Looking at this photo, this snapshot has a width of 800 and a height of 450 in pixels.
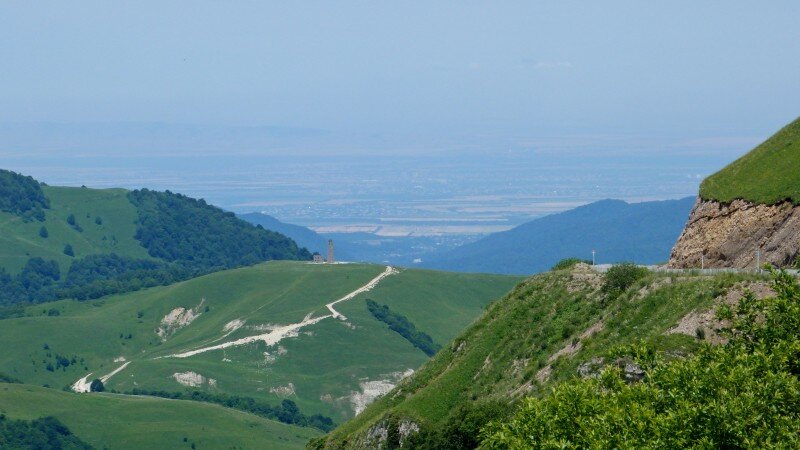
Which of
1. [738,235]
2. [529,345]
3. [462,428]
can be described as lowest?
[462,428]

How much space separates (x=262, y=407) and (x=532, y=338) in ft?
334

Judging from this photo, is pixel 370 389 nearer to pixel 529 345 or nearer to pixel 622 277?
pixel 529 345

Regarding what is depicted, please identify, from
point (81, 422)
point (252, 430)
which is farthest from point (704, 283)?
point (81, 422)

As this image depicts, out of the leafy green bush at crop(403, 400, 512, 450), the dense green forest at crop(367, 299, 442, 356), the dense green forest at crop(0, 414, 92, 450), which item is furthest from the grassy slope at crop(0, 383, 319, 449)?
the leafy green bush at crop(403, 400, 512, 450)

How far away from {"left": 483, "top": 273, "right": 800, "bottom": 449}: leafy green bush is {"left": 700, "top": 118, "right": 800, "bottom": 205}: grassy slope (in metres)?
15.2

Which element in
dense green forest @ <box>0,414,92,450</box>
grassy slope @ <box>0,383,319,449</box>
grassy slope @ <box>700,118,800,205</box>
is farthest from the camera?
dense green forest @ <box>0,414,92,450</box>

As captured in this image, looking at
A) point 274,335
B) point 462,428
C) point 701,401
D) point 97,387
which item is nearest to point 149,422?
point 97,387

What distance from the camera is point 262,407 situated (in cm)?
15600

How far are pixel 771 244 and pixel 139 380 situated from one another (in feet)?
407

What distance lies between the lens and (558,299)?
58500mm

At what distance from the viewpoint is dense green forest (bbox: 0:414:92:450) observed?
137 meters

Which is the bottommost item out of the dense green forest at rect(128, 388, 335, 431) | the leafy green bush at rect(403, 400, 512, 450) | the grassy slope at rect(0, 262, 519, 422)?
the dense green forest at rect(128, 388, 335, 431)

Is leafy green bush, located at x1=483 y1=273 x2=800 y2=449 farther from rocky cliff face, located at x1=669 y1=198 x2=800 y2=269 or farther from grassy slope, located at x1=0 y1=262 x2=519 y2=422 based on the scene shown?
grassy slope, located at x1=0 y1=262 x2=519 y2=422

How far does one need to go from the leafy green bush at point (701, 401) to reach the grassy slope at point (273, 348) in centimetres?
12094
